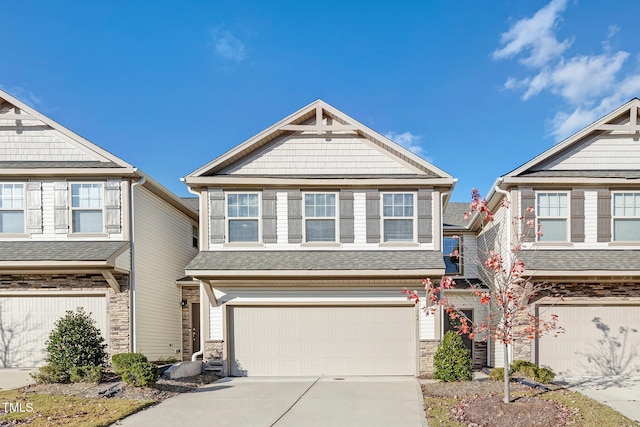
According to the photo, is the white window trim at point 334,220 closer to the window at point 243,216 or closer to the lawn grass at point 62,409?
the window at point 243,216

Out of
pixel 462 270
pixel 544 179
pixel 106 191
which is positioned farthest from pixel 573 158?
pixel 106 191

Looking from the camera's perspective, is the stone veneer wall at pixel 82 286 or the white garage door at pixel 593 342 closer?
the white garage door at pixel 593 342

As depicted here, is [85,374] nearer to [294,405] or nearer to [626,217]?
[294,405]

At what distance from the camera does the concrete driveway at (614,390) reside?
26.8 ft

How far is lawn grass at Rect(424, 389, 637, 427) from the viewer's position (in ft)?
23.2

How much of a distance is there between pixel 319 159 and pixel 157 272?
614 centimetres

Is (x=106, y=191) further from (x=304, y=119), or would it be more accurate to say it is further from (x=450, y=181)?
(x=450, y=181)

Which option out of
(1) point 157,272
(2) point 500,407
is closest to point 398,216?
(2) point 500,407

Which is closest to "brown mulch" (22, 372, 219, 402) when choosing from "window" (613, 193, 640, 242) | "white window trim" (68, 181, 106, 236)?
"white window trim" (68, 181, 106, 236)

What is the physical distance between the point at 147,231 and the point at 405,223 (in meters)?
7.59

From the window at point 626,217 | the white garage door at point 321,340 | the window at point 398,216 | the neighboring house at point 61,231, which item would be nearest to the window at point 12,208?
the neighboring house at point 61,231

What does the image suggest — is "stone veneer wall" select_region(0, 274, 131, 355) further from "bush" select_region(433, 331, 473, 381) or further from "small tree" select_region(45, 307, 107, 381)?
"bush" select_region(433, 331, 473, 381)

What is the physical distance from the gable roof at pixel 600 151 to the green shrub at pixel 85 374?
11.6 meters

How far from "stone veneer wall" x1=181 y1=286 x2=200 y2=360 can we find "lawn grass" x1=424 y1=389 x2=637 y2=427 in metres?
8.81
